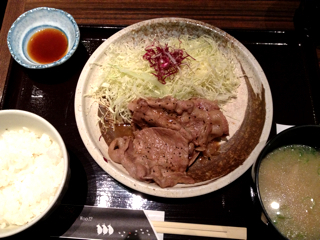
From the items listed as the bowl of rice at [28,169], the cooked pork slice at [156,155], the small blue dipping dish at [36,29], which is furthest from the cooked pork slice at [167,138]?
the small blue dipping dish at [36,29]

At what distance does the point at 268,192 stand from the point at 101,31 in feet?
8.61

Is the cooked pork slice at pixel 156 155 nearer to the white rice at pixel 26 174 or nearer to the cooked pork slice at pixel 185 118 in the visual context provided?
the cooked pork slice at pixel 185 118

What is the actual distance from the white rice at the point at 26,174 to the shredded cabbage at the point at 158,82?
30.5 inches

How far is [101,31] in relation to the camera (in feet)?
9.77

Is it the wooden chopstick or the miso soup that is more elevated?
the miso soup

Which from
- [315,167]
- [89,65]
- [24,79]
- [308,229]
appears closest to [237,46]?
[315,167]

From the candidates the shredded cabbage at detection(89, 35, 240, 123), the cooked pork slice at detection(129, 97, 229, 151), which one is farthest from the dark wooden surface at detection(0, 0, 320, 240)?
the cooked pork slice at detection(129, 97, 229, 151)

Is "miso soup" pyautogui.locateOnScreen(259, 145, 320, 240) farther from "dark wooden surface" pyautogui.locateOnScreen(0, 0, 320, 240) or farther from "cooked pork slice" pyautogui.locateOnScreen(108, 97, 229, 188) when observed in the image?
Result: "cooked pork slice" pyautogui.locateOnScreen(108, 97, 229, 188)

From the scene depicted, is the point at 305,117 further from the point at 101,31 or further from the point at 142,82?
the point at 101,31

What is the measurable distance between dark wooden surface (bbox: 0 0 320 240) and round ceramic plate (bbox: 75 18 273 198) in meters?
0.18

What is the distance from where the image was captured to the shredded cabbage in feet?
8.84

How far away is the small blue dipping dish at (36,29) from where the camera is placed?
2697 millimetres

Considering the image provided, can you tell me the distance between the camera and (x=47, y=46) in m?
2.93

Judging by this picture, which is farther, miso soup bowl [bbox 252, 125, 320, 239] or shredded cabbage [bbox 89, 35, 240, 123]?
shredded cabbage [bbox 89, 35, 240, 123]
